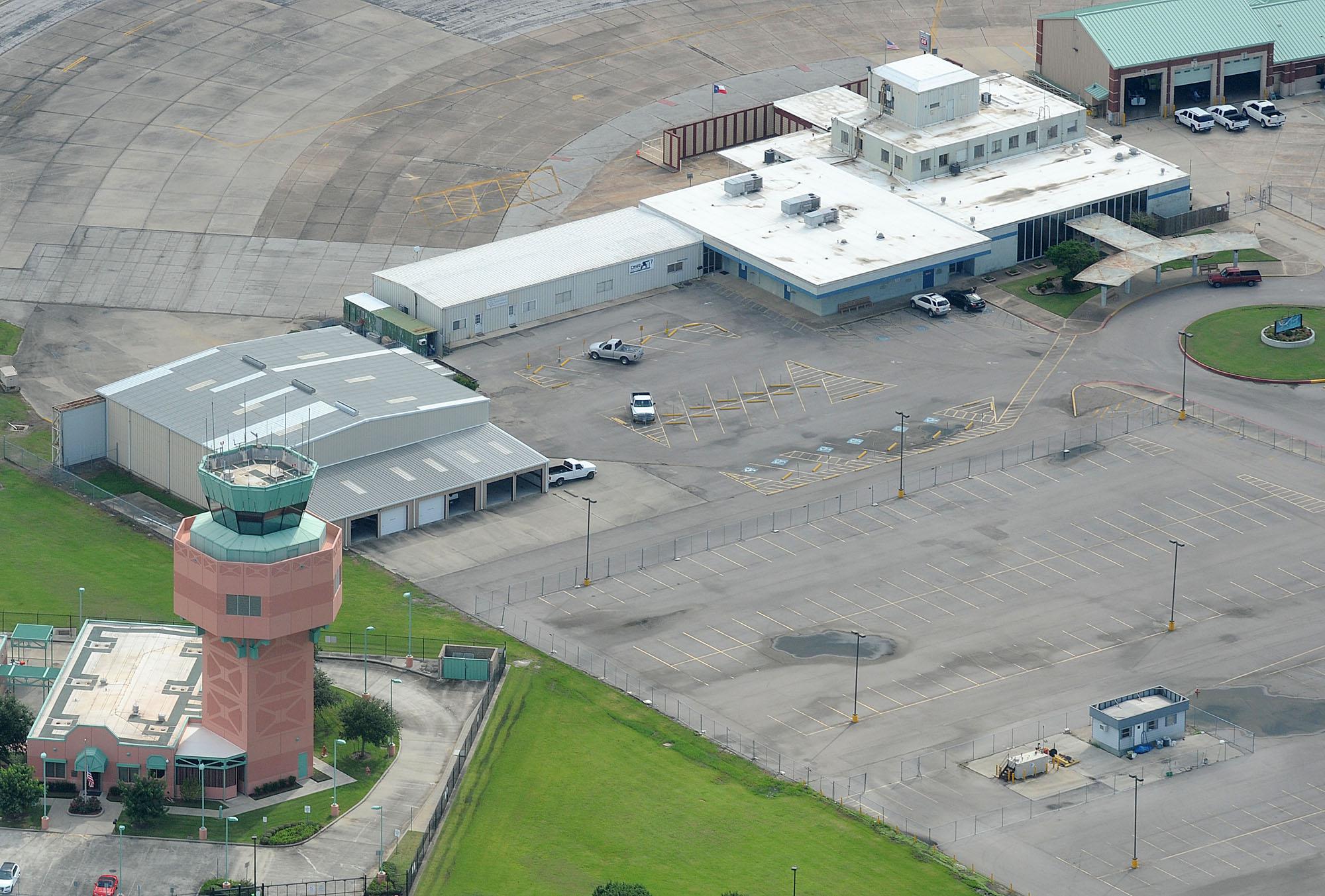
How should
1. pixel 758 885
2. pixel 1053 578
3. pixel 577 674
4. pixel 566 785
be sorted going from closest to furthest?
pixel 758 885 → pixel 566 785 → pixel 577 674 → pixel 1053 578

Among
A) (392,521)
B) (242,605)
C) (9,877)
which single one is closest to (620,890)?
(242,605)

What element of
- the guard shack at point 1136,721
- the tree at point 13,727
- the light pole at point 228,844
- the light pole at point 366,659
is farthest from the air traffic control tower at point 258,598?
the guard shack at point 1136,721

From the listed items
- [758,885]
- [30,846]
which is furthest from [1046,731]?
[30,846]

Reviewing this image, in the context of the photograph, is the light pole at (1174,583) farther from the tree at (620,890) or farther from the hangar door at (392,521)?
the hangar door at (392,521)

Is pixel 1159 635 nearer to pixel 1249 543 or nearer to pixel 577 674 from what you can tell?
pixel 1249 543

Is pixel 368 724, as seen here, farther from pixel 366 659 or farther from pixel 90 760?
pixel 90 760

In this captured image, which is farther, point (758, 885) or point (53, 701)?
point (53, 701)
